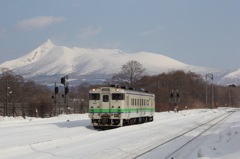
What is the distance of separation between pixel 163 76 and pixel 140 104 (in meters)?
100

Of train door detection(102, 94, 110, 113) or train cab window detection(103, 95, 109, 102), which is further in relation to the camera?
train cab window detection(103, 95, 109, 102)

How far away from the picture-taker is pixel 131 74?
98.6 metres

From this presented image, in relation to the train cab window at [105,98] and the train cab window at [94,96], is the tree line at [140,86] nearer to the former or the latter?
the train cab window at [94,96]

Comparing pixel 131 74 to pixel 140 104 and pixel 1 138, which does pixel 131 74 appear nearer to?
pixel 140 104

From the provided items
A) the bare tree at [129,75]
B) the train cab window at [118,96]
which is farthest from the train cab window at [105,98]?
the bare tree at [129,75]

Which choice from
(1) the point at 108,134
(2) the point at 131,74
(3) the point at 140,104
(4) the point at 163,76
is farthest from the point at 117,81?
(1) the point at 108,134

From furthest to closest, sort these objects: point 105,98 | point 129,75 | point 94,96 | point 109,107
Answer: point 129,75 < point 94,96 < point 105,98 < point 109,107

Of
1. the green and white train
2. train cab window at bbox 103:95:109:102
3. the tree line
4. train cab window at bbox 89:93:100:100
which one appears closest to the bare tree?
the tree line

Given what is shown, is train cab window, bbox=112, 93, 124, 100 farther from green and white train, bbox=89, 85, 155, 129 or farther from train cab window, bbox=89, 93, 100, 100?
train cab window, bbox=89, 93, 100, 100

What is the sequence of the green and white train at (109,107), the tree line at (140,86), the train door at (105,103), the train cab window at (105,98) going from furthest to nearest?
the tree line at (140,86) → the train cab window at (105,98) → the train door at (105,103) → the green and white train at (109,107)

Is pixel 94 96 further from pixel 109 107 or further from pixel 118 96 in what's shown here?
pixel 118 96

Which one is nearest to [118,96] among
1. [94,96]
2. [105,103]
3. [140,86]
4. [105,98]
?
[105,98]

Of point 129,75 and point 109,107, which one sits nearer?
point 109,107

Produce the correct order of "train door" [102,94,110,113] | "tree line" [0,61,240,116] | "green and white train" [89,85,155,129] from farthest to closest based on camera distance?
"tree line" [0,61,240,116] → "train door" [102,94,110,113] → "green and white train" [89,85,155,129]
